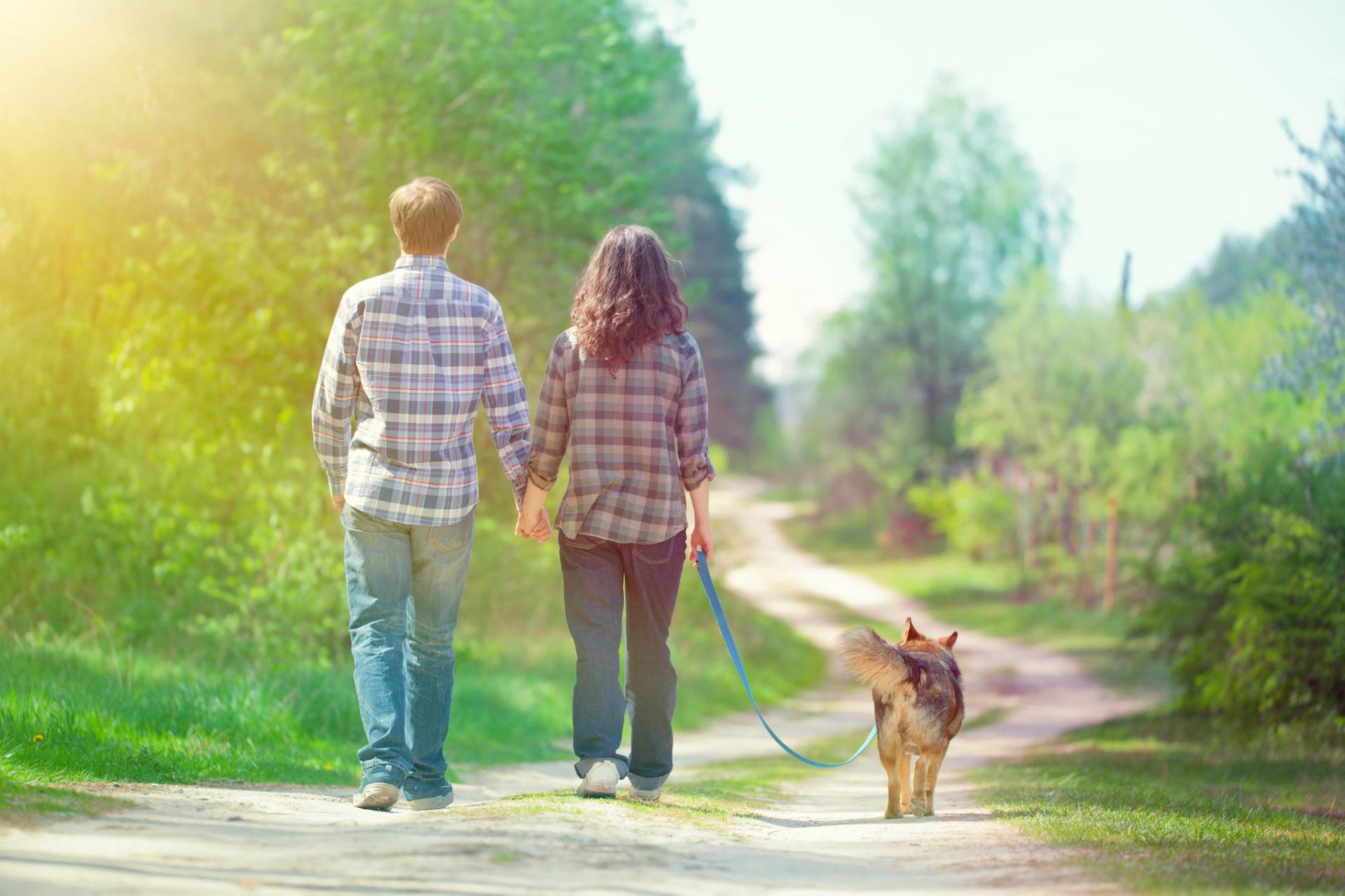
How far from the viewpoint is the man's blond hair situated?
17.4 feet

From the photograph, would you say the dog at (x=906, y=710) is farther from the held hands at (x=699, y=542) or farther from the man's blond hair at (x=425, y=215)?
the man's blond hair at (x=425, y=215)

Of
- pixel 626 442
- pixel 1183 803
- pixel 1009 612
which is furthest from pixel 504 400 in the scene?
pixel 1009 612

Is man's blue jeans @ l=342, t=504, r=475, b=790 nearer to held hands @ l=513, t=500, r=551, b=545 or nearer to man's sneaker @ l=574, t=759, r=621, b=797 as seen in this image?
held hands @ l=513, t=500, r=551, b=545

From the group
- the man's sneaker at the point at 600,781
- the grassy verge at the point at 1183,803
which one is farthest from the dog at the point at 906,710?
the man's sneaker at the point at 600,781

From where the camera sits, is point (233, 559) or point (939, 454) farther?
point (939, 454)

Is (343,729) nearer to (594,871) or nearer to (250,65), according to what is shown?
(594,871)

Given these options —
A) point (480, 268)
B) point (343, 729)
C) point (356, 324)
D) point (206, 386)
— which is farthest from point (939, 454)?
point (356, 324)

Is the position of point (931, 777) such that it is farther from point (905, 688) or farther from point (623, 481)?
point (623, 481)

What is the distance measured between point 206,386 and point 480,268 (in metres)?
3.64

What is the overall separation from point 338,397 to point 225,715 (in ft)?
10.1

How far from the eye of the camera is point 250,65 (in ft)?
43.4

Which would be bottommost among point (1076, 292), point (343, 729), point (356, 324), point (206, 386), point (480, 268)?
point (343, 729)

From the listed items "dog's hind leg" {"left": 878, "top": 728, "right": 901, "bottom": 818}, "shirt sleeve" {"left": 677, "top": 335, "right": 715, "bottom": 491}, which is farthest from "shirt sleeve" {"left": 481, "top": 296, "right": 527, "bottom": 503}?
"dog's hind leg" {"left": 878, "top": 728, "right": 901, "bottom": 818}

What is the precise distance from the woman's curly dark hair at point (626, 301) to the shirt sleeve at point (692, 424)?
192mm
